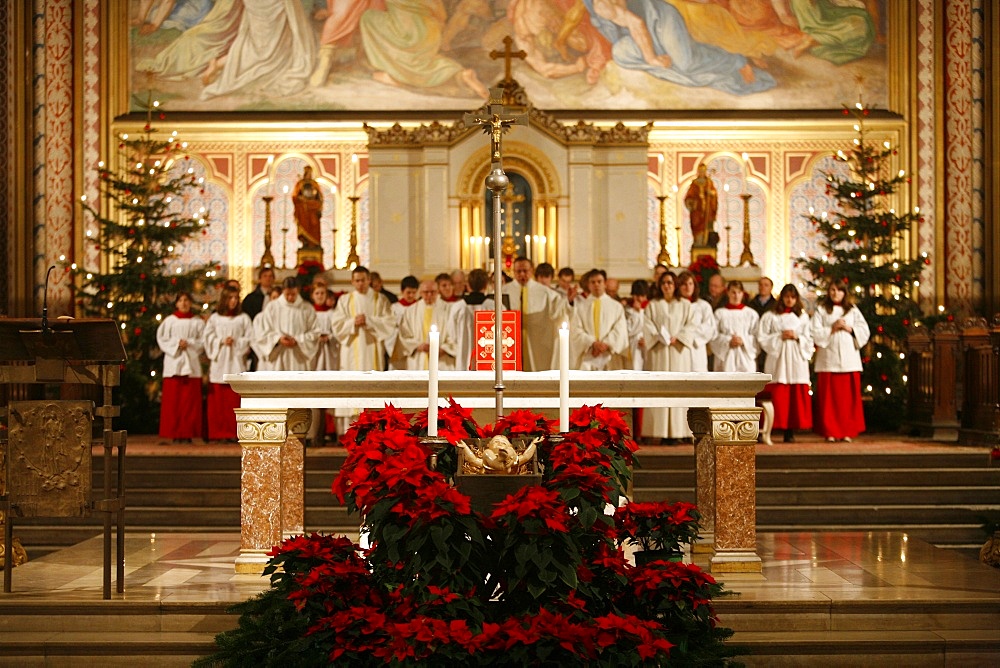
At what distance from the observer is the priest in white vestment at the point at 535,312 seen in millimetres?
10859

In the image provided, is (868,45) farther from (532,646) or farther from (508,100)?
(532,646)

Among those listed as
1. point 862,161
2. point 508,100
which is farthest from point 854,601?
point 862,161

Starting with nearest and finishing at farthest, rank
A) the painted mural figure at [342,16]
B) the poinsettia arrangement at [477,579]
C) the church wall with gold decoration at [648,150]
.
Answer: the poinsettia arrangement at [477,579]
the church wall with gold decoration at [648,150]
the painted mural figure at [342,16]

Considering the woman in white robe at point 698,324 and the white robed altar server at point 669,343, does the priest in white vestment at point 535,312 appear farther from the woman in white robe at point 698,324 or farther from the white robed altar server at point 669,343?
the woman in white robe at point 698,324

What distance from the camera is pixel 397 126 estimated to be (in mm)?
15531

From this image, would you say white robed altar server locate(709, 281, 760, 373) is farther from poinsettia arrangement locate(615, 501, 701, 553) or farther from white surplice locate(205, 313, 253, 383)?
poinsettia arrangement locate(615, 501, 701, 553)

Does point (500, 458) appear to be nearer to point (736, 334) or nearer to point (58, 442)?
point (58, 442)

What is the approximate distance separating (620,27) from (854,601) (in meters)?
12.8

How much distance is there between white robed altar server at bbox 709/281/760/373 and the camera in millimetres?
12398

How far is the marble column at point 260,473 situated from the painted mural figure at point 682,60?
1182cm

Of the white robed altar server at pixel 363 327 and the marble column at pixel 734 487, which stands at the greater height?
the white robed altar server at pixel 363 327

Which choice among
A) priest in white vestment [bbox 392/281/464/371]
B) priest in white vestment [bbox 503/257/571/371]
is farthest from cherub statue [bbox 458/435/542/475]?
priest in white vestment [bbox 392/281/464/371]

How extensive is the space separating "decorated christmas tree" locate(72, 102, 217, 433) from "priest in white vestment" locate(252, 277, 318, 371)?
2.46 metres

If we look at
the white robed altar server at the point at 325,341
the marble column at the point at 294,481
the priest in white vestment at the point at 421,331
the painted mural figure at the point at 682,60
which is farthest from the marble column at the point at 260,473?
the painted mural figure at the point at 682,60
